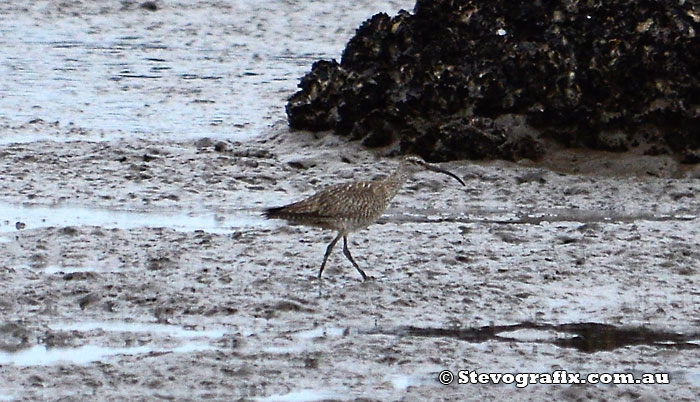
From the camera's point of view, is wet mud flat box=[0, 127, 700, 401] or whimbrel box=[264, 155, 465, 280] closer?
wet mud flat box=[0, 127, 700, 401]

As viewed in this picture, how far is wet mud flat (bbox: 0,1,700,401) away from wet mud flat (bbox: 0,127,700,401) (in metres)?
0.02

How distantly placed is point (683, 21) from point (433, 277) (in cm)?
420

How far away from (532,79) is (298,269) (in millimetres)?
3794

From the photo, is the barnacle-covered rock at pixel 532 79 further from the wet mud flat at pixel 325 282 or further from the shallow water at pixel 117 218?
the shallow water at pixel 117 218

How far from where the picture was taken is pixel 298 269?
8391 millimetres

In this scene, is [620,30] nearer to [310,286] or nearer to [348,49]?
[348,49]

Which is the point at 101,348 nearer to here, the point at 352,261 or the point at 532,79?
the point at 352,261

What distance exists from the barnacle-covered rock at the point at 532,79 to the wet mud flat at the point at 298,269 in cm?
26

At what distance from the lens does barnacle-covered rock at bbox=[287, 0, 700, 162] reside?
11.2 metres

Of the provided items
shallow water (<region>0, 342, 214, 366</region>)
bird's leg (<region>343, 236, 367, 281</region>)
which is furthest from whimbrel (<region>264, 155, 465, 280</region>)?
shallow water (<region>0, 342, 214, 366</region>)

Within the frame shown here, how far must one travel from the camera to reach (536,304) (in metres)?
7.62

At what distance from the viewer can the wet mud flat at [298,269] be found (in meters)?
6.42

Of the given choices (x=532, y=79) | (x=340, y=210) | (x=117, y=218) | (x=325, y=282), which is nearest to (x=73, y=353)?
(x=325, y=282)

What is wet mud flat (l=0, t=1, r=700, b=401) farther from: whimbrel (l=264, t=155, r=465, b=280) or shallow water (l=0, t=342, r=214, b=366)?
whimbrel (l=264, t=155, r=465, b=280)
